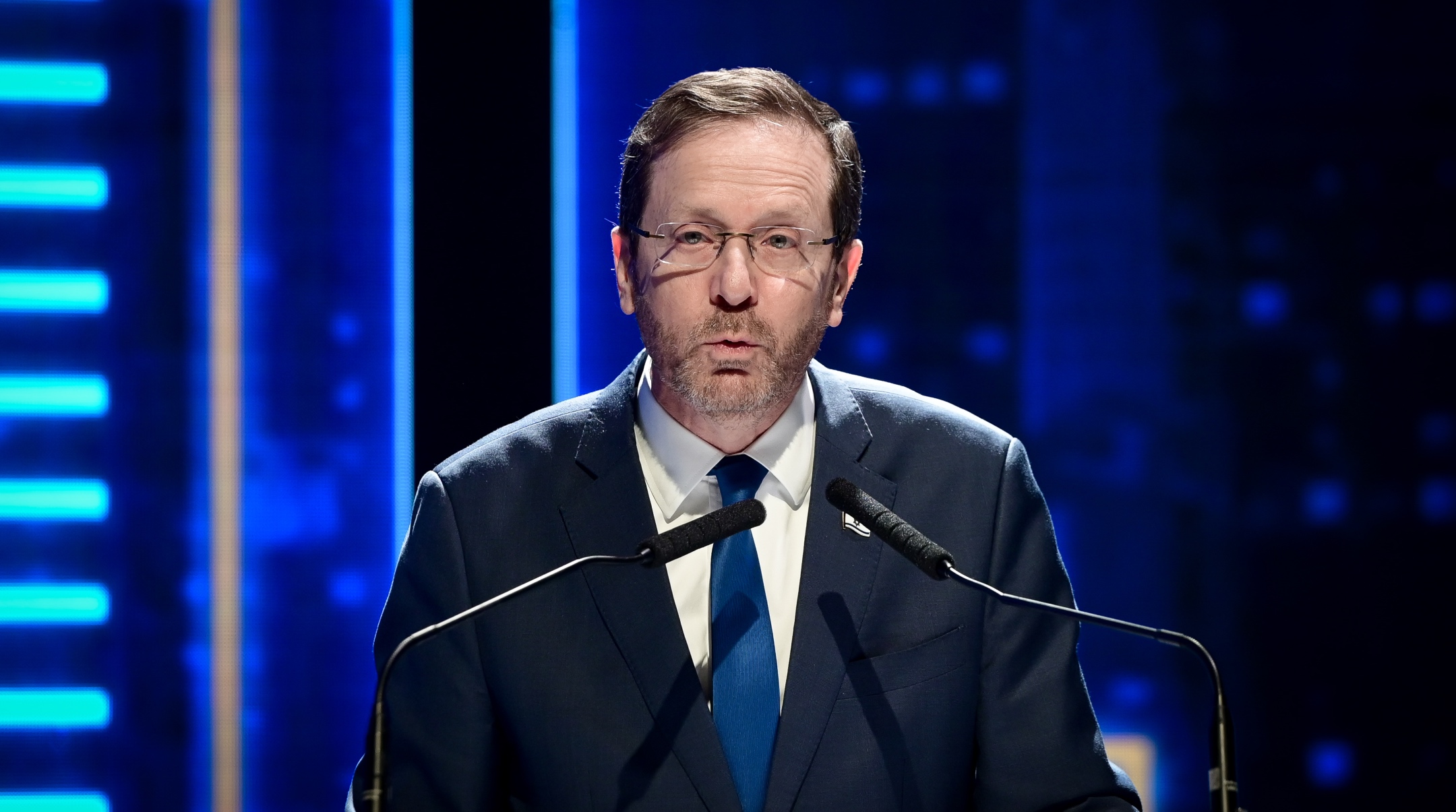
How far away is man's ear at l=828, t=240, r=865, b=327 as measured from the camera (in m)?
1.57

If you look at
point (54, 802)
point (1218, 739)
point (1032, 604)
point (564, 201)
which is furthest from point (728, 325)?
point (54, 802)

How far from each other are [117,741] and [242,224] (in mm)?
1196

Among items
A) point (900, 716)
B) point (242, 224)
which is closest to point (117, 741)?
point (242, 224)

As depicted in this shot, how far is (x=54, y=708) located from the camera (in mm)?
2547

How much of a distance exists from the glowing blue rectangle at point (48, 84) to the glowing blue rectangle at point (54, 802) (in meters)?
1.55

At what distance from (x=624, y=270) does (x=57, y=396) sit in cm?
167

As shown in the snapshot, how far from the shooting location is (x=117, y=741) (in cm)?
256

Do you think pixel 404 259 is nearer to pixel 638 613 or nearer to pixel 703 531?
pixel 638 613

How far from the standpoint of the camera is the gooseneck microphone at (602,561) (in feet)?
3.33

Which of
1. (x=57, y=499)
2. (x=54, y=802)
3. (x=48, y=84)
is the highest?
(x=48, y=84)

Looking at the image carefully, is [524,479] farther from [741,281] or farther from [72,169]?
[72,169]

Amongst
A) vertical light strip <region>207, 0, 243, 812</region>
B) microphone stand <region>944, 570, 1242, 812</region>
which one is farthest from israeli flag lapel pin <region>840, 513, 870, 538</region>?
vertical light strip <region>207, 0, 243, 812</region>

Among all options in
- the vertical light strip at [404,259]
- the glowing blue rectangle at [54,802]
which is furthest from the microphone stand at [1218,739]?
the glowing blue rectangle at [54,802]

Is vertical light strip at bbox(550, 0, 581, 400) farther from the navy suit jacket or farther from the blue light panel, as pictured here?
the blue light panel
